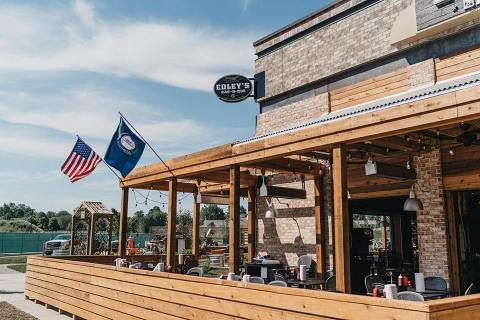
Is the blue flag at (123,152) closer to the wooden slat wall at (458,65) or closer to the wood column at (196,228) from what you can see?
the wood column at (196,228)

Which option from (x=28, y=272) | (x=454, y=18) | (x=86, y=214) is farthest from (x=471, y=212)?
(x=86, y=214)

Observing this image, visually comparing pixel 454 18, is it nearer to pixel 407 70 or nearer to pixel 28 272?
pixel 407 70

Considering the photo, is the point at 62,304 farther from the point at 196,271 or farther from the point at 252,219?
the point at 252,219

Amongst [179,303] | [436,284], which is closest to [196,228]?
[179,303]

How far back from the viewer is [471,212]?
386 inches

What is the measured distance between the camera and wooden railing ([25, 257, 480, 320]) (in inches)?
154

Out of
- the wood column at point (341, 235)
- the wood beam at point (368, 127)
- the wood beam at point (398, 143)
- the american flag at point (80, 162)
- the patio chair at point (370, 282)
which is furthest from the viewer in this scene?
the american flag at point (80, 162)

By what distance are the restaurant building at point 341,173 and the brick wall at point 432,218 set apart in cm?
2

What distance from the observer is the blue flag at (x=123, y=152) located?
10727 millimetres

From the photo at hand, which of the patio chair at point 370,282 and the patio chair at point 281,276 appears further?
the patio chair at point 281,276

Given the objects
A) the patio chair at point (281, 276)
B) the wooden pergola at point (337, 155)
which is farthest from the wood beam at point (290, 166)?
the patio chair at point (281, 276)

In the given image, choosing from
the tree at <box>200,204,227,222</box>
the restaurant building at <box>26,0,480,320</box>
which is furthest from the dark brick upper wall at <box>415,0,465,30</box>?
the tree at <box>200,204,227,222</box>

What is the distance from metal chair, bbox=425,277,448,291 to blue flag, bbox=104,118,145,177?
269 inches

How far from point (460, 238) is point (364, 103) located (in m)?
4.41
